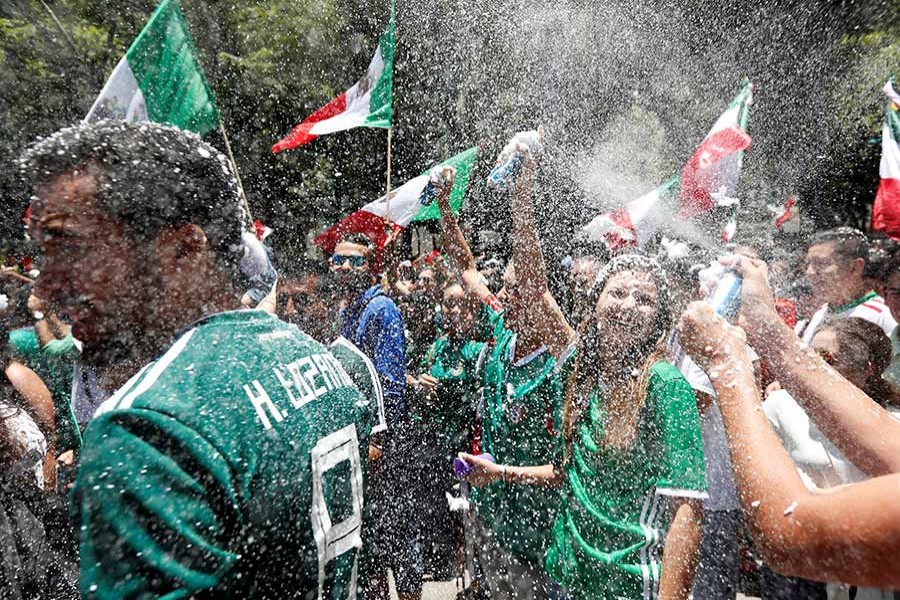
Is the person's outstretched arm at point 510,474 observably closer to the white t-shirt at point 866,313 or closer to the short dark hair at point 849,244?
the white t-shirt at point 866,313

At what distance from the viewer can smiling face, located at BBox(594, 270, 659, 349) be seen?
8.64ft

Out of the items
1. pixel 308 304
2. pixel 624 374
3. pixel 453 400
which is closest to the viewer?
pixel 624 374

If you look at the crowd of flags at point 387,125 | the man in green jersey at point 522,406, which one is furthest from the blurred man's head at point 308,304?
the man in green jersey at point 522,406

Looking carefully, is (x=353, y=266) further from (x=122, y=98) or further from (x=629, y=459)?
(x=629, y=459)

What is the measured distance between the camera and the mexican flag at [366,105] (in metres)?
5.26

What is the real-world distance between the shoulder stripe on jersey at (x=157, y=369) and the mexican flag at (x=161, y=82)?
2.64m

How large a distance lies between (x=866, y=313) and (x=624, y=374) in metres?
2.05

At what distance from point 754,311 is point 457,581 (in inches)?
154

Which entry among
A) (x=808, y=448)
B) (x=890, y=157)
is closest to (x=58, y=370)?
(x=808, y=448)

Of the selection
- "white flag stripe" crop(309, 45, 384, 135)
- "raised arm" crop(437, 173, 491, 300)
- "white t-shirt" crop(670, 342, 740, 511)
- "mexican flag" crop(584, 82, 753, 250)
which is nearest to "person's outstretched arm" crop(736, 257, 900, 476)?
"white t-shirt" crop(670, 342, 740, 511)

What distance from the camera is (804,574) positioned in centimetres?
128

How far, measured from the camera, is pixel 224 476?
4.17 feet

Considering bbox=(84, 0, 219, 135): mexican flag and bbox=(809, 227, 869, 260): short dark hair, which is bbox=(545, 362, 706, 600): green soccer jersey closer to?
bbox=(809, 227, 869, 260): short dark hair

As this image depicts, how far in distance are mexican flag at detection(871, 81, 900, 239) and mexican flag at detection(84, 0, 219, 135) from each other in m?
4.38
